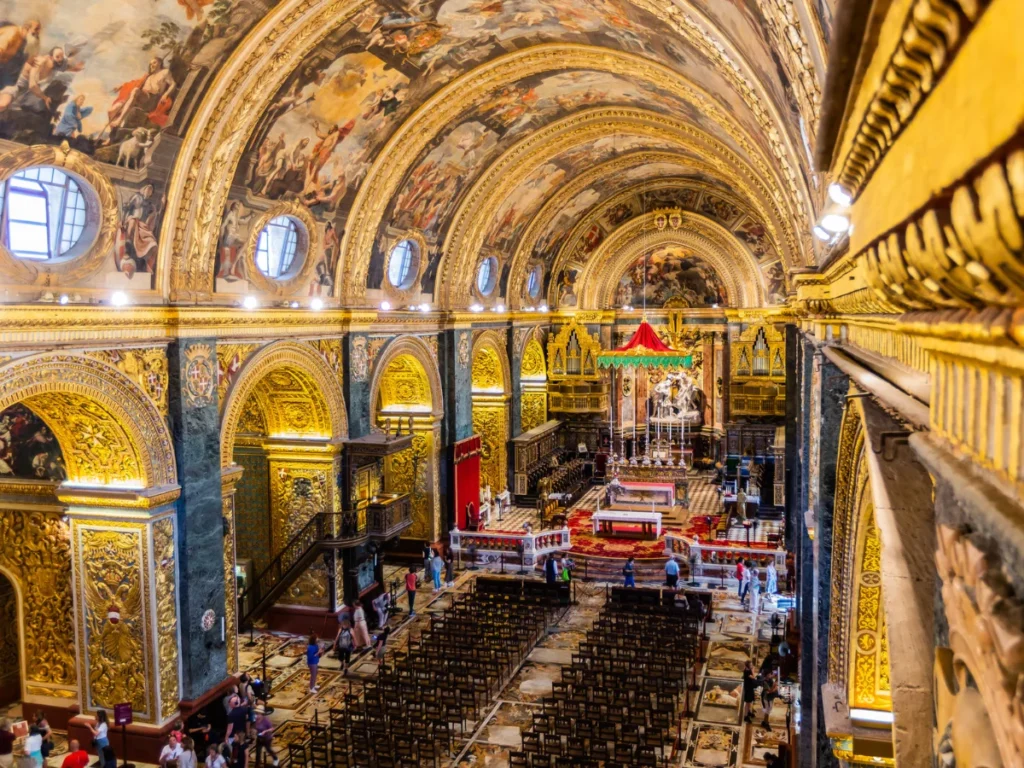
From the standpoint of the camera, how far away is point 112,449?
14141mm

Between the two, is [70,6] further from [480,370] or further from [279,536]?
[480,370]

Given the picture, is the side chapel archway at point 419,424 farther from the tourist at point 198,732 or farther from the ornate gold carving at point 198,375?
the tourist at point 198,732

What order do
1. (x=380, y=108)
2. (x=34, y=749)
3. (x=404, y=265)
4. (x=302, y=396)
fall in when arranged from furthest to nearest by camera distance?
(x=404, y=265)
(x=302, y=396)
(x=380, y=108)
(x=34, y=749)

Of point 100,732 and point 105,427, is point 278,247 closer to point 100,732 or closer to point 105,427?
point 105,427

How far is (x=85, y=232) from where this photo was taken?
1302 centimetres

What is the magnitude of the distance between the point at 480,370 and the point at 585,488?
23.1 ft

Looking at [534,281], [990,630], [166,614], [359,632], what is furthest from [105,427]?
Answer: [534,281]

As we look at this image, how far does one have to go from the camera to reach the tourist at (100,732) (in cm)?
1333

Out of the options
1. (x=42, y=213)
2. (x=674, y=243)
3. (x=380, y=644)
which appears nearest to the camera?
(x=42, y=213)

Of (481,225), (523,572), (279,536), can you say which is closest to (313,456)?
(279,536)

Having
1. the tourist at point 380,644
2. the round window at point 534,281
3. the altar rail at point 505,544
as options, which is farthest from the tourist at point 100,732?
the round window at point 534,281

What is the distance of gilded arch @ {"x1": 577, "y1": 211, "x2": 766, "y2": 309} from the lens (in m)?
35.4

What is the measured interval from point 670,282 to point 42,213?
3047 cm

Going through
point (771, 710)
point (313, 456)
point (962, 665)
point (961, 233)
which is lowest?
point (771, 710)
